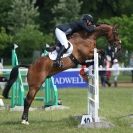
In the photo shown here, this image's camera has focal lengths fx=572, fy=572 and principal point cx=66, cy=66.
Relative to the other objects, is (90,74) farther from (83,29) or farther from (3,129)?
(3,129)

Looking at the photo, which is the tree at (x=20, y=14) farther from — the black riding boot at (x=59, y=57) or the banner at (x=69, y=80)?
the black riding boot at (x=59, y=57)

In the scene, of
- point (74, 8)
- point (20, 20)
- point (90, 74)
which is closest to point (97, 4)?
point (74, 8)

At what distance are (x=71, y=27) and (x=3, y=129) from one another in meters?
2.86

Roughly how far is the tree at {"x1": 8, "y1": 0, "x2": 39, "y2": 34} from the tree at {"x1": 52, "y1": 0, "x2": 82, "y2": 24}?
250 centimetres

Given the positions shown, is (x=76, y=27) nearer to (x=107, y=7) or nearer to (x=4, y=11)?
(x=4, y=11)

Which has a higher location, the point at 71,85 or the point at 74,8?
the point at 74,8

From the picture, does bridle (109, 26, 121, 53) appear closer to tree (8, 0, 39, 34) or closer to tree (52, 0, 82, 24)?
tree (8, 0, 39, 34)

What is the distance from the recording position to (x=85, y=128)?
11750 mm

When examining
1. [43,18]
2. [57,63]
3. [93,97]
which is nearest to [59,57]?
[57,63]

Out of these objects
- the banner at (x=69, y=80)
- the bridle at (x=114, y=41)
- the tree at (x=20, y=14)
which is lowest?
the banner at (x=69, y=80)

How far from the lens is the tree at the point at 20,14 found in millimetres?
55219

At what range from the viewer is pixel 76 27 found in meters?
13.0

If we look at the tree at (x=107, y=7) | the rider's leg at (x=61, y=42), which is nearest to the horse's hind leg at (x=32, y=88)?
the rider's leg at (x=61, y=42)

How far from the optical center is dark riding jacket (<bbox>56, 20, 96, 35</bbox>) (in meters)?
12.9
